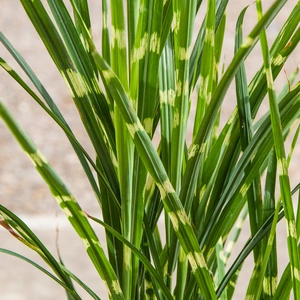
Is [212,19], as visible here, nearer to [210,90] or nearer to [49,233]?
[210,90]

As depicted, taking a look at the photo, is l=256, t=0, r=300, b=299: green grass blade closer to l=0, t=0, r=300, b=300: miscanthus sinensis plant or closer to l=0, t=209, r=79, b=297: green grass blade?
l=0, t=0, r=300, b=300: miscanthus sinensis plant

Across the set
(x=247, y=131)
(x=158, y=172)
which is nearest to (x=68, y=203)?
(x=158, y=172)

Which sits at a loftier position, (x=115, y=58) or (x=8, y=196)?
(x=8, y=196)

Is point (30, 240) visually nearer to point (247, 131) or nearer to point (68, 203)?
point (68, 203)

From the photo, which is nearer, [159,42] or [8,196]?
[159,42]

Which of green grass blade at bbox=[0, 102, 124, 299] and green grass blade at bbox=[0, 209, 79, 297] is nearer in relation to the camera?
green grass blade at bbox=[0, 102, 124, 299]

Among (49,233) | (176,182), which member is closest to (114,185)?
(176,182)

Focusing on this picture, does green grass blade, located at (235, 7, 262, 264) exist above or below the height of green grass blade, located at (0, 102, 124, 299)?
above

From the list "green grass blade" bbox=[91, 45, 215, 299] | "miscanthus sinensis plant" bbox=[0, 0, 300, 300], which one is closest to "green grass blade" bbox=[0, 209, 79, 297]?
"miscanthus sinensis plant" bbox=[0, 0, 300, 300]

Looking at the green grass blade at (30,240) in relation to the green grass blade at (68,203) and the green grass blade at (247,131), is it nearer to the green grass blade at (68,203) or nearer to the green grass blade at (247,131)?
the green grass blade at (68,203)
